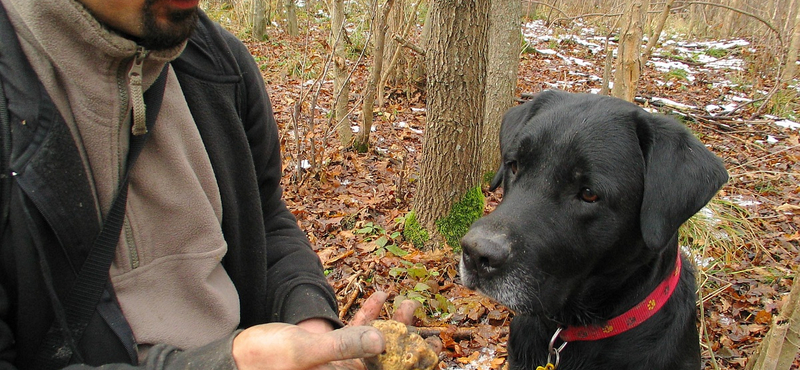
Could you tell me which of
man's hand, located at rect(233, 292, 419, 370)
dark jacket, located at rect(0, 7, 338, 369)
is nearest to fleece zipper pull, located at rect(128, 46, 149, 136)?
dark jacket, located at rect(0, 7, 338, 369)

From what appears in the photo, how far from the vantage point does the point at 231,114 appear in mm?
1836

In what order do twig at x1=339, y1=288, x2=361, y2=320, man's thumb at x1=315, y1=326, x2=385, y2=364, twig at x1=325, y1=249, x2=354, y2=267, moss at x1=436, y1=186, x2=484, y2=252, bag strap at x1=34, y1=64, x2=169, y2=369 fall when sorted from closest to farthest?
man's thumb at x1=315, y1=326, x2=385, y2=364
bag strap at x1=34, y1=64, x2=169, y2=369
twig at x1=339, y1=288, x2=361, y2=320
twig at x1=325, y1=249, x2=354, y2=267
moss at x1=436, y1=186, x2=484, y2=252

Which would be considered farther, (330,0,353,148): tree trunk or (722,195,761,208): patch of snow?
(330,0,353,148): tree trunk

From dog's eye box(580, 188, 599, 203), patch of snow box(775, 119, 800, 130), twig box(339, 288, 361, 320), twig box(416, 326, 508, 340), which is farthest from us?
patch of snow box(775, 119, 800, 130)

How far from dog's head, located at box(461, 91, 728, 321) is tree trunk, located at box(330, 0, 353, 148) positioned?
4.38 metres

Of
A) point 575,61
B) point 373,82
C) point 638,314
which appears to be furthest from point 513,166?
point 575,61

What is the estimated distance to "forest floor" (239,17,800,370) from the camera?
3.78m

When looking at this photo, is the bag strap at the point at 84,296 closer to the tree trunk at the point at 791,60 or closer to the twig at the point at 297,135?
the twig at the point at 297,135

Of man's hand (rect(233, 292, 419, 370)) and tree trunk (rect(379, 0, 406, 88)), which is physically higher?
tree trunk (rect(379, 0, 406, 88))

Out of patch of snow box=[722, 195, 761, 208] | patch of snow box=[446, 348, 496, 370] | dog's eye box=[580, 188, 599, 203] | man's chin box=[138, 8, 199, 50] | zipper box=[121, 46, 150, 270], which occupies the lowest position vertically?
patch of snow box=[446, 348, 496, 370]

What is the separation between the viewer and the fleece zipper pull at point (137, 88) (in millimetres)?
1434

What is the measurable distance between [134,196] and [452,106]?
3210 millimetres

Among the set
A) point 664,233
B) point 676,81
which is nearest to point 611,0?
point 676,81

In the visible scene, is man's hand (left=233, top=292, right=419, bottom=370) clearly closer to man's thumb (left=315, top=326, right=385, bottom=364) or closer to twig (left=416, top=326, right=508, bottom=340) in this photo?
man's thumb (left=315, top=326, right=385, bottom=364)
